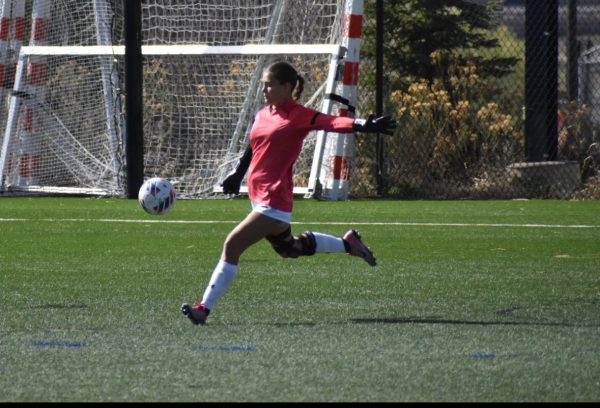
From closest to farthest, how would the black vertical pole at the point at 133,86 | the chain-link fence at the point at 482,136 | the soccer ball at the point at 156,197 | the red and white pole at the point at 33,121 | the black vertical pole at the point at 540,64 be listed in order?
the soccer ball at the point at 156,197
the black vertical pole at the point at 133,86
the chain-link fence at the point at 482,136
the black vertical pole at the point at 540,64
the red and white pole at the point at 33,121

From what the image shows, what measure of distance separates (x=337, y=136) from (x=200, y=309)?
8596mm

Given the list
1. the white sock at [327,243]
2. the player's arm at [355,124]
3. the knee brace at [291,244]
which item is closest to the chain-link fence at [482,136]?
the white sock at [327,243]

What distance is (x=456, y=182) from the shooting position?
52.5 feet

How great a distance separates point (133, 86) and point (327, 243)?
26.6 feet

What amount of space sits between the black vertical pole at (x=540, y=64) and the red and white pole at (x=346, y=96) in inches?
104

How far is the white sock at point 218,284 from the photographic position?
267 inches

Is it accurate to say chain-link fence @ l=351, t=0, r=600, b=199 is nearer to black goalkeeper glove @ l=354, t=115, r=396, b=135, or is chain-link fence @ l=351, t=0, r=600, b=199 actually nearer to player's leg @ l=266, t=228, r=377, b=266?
player's leg @ l=266, t=228, r=377, b=266

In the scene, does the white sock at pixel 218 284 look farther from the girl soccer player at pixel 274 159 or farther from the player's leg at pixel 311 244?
the player's leg at pixel 311 244

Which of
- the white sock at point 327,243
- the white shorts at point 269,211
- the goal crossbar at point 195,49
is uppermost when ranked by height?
the goal crossbar at point 195,49

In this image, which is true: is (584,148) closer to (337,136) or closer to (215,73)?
(337,136)

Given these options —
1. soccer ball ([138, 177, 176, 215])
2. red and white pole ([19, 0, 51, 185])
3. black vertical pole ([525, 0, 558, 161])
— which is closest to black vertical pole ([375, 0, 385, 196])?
black vertical pole ([525, 0, 558, 161])

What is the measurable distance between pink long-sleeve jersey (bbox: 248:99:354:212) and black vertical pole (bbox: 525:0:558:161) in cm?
948

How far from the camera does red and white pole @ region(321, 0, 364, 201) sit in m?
14.9

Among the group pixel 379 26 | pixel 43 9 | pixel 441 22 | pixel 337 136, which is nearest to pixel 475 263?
pixel 337 136
